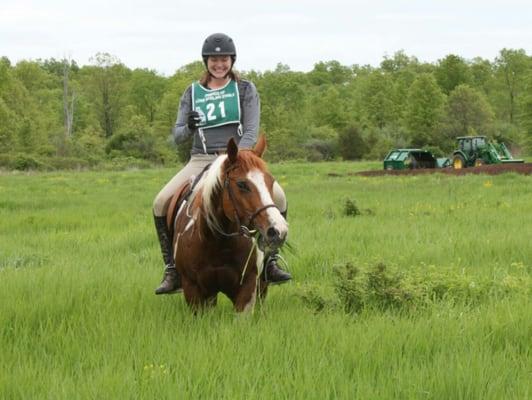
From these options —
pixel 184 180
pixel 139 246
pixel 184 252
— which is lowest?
pixel 139 246

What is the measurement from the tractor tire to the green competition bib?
3309 cm

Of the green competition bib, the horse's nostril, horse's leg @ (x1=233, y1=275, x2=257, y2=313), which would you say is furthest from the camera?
the green competition bib

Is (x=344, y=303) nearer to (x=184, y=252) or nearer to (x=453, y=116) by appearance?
(x=184, y=252)

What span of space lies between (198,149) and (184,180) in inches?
12.5

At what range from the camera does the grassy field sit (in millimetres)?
3557

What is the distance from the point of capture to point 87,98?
291ft

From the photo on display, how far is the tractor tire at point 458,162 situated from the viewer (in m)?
36.8

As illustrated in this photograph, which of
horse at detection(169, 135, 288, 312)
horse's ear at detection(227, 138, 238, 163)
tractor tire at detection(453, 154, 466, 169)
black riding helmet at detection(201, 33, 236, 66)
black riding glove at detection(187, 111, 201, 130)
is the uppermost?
black riding helmet at detection(201, 33, 236, 66)

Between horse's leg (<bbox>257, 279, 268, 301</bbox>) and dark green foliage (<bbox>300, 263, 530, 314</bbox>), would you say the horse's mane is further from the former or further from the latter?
dark green foliage (<bbox>300, 263, 530, 314</bbox>)

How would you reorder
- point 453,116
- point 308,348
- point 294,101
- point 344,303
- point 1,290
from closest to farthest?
point 308,348 < point 344,303 < point 1,290 < point 453,116 < point 294,101

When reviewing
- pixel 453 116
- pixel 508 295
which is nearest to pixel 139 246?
pixel 508 295

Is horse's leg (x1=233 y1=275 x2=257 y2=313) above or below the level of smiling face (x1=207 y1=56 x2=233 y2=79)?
below

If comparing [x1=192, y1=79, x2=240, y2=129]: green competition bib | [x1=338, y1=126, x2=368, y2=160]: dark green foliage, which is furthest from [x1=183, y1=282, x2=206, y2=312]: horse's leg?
[x1=338, y1=126, x2=368, y2=160]: dark green foliage

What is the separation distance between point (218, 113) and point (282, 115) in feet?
219
